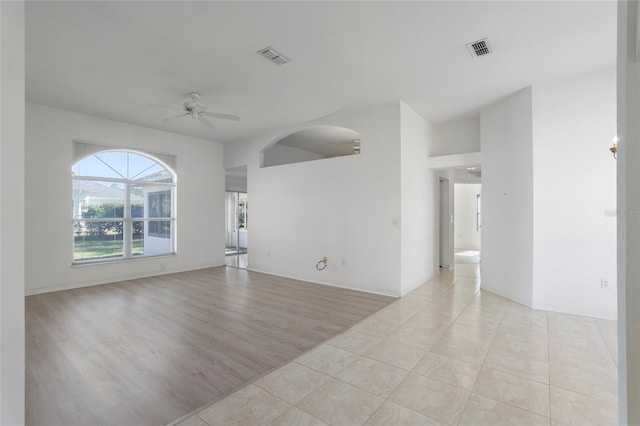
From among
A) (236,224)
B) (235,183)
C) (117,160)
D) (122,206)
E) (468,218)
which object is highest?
(117,160)

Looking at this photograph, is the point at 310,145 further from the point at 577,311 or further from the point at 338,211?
the point at 577,311

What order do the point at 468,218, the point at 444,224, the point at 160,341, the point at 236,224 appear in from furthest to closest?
the point at 468,218 → the point at 236,224 → the point at 444,224 → the point at 160,341

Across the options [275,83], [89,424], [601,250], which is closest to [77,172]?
[275,83]

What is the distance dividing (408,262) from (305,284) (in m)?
1.94

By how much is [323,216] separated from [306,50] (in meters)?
3.09

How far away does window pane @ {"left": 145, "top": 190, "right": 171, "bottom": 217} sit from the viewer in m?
6.47

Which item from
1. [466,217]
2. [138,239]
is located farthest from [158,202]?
[466,217]

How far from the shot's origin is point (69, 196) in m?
5.31

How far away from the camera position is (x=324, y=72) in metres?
3.78

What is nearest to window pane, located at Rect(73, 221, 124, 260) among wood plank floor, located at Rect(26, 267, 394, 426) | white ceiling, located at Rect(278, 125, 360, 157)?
wood plank floor, located at Rect(26, 267, 394, 426)

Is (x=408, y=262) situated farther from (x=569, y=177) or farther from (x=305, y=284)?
(x=569, y=177)
